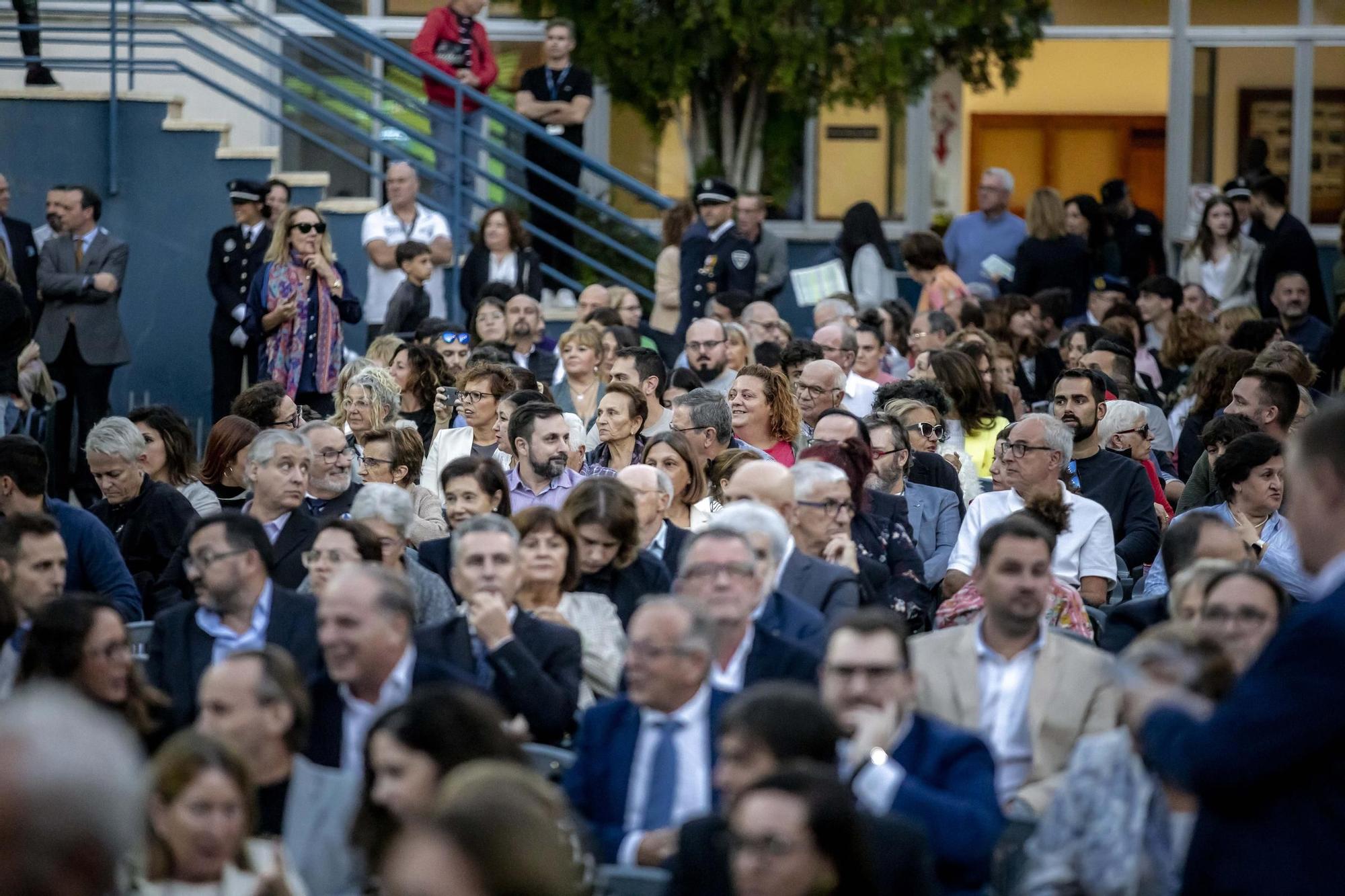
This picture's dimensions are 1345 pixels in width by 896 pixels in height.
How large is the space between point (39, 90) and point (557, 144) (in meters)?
3.46

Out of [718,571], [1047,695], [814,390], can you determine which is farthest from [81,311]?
[1047,695]

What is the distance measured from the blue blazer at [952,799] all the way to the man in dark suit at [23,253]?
26.2ft

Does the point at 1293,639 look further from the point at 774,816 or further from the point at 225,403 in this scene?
the point at 225,403

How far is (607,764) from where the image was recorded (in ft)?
16.3

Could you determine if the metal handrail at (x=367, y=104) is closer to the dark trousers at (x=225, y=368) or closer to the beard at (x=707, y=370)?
the dark trousers at (x=225, y=368)

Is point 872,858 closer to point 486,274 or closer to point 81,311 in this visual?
point 81,311

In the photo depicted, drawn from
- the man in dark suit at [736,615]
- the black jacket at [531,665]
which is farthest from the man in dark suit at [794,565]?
the black jacket at [531,665]

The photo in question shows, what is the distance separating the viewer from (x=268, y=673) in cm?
478

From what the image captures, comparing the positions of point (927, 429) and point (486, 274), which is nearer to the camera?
point (927, 429)

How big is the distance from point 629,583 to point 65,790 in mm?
3972

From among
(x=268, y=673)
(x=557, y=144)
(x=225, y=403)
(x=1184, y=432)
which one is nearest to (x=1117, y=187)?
(x=557, y=144)

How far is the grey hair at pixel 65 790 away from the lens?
104 inches

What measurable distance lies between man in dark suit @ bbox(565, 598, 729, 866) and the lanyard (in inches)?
388

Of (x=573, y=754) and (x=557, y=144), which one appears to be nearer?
(x=573, y=754)
